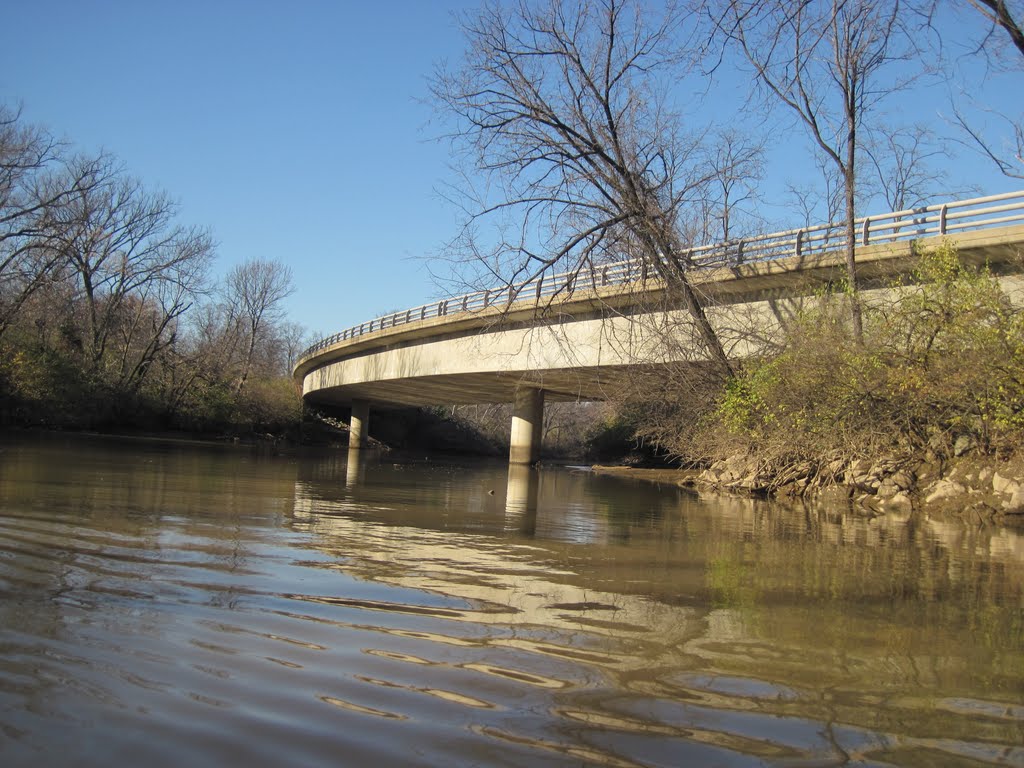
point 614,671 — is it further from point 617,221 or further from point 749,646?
point 617,221

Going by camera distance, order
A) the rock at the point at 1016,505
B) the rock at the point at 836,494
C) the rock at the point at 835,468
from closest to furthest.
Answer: the rock at the point at 1016,505
the rock at the point at 836,494
the rock at the point at 835,468

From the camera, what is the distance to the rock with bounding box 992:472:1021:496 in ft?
41.0

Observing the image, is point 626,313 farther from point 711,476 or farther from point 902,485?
point 902,485

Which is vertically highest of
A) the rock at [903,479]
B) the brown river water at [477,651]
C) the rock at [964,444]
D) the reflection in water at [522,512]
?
the rock at [964,444]

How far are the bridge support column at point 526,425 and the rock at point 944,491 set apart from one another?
20681mm

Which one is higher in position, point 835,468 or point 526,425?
point 526,425

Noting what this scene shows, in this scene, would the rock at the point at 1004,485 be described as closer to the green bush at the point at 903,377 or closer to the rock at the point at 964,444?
the green bush at the point at 903,377

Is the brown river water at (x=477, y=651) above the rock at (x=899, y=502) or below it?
below

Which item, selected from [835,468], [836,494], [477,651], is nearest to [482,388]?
[835,468]

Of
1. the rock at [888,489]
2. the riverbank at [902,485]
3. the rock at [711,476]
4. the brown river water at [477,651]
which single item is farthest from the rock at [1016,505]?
the rock at [711,476]

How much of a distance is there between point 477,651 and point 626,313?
2035 cm

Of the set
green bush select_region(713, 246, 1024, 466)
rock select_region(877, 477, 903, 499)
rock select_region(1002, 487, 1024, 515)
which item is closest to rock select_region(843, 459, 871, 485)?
green bush select_region(713, 246, 1024, 466)

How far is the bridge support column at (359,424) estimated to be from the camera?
51.5 meters

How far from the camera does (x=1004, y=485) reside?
12.7 m
